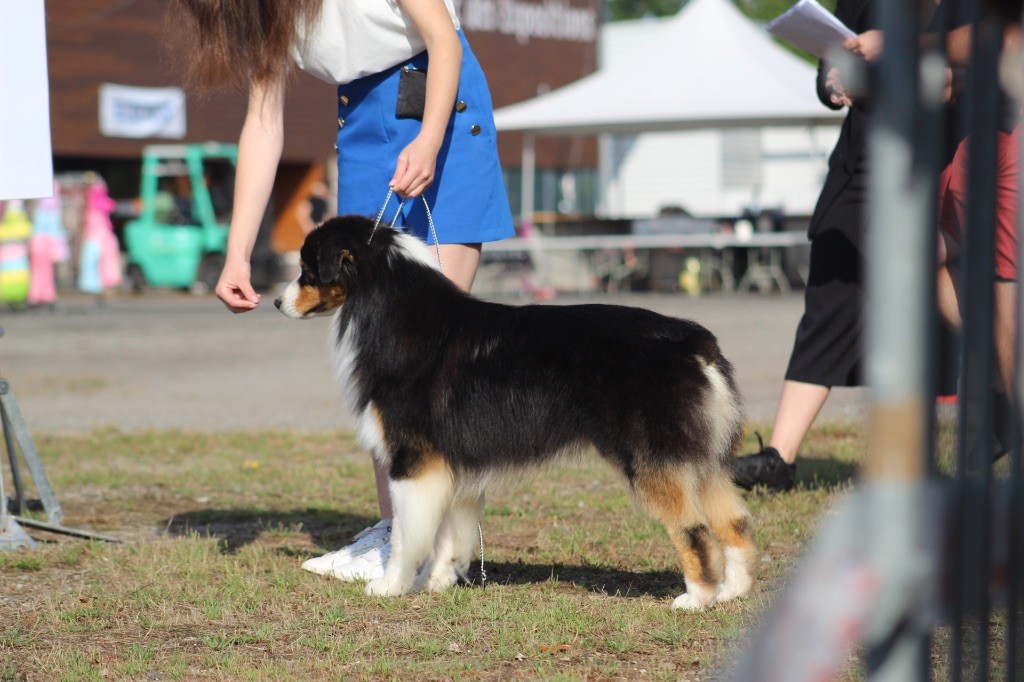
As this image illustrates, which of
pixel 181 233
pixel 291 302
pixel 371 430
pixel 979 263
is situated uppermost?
pixel 979 263

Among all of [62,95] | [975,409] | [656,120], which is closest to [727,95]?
[656,120]

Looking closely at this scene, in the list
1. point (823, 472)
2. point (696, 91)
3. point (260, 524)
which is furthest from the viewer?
point (696, 91)

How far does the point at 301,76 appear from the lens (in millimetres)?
25766

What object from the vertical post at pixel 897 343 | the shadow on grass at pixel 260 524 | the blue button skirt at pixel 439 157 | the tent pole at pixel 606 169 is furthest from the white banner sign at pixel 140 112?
the vertical post at pixel 897 343

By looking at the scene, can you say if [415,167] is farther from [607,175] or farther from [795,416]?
[607,175]

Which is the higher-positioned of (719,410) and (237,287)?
(237,287)

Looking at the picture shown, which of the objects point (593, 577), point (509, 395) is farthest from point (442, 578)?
point (509, 395)

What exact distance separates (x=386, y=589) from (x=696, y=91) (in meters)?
16.7

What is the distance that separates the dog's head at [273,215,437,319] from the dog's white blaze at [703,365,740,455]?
3.09 feet

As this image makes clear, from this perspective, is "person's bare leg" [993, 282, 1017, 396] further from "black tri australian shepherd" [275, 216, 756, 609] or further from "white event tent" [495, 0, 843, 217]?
"white event tent" [495, 0, 843, 217]

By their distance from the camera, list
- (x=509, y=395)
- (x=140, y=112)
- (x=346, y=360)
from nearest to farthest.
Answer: (x=509, y=395), (x=346, y=360), (x=140, y=112)

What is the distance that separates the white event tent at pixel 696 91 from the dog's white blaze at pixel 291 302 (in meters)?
15.8

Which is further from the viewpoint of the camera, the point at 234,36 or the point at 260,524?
the point at 260,524

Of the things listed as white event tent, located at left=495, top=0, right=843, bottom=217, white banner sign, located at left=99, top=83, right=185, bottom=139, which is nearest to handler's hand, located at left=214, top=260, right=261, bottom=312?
white event tent, located at left=495, top=0, right=843, bottom=217
